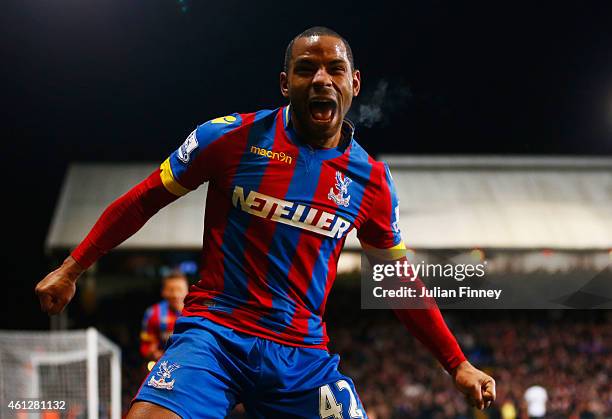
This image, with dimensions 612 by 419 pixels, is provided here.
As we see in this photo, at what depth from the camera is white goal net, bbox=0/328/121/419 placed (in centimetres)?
701

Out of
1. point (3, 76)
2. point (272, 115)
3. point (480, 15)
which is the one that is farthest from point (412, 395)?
point (272, 115)

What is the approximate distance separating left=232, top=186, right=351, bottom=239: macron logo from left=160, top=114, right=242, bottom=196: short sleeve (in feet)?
0.39

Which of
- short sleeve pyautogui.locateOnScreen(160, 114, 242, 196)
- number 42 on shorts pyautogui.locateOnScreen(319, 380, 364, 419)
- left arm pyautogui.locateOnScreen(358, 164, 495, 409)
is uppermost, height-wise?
short sleeve pyautogui.locateOnScreen(160, 114, 242, 196)

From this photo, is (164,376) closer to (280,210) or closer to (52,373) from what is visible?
(280,210)

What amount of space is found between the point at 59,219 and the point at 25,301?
20553 mm

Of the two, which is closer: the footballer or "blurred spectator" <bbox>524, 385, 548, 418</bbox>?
the footballer

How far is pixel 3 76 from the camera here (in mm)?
13633

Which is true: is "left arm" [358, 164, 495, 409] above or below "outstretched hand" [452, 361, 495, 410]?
above

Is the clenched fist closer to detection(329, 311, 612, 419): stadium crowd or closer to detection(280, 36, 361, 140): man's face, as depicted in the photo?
detection(280, 36, 361, 140): man's face

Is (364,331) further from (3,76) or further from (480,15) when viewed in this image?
(480,15)

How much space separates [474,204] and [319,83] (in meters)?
9.07

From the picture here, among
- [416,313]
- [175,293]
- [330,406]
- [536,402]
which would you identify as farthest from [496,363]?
[330,406]

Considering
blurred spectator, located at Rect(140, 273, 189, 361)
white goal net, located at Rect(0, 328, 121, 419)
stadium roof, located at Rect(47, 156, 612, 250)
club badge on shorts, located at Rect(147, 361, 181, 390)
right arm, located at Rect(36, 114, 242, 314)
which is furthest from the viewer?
stadium roof, located at Rect(47, 156, 612, 250)

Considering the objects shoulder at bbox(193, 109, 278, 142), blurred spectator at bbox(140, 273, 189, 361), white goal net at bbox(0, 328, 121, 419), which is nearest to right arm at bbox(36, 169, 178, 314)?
shoulder at bbox(193, 109, 278, 142)
